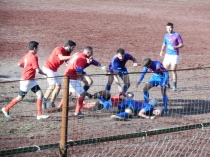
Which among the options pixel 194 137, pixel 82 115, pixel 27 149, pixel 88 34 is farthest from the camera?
pixel 88 34

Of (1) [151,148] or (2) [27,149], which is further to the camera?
(1) [151,148]

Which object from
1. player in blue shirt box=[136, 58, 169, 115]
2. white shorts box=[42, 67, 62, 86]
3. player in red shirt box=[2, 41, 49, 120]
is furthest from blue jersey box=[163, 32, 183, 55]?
player in red shirt box=[2, 41, 49, 120]

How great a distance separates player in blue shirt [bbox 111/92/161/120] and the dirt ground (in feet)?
0.73

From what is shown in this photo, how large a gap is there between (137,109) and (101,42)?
10.8m

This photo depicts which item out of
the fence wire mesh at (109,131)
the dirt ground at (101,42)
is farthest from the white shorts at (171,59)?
the fence wire mesh at (109,131)

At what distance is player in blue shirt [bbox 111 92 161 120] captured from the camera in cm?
1062

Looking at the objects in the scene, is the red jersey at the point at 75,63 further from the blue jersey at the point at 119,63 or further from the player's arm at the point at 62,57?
the blue jersey at the point at 119,63

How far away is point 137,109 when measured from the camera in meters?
10.8

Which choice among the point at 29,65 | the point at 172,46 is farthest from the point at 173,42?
the point at 29,65

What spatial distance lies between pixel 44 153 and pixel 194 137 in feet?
9.97

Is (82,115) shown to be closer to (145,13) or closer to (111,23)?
(111,23)

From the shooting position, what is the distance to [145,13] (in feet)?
105

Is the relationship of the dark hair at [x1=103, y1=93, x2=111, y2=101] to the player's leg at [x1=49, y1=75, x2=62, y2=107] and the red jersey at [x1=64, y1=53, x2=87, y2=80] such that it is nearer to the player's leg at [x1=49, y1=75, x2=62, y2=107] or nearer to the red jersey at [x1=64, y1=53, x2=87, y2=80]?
the red jersey at [x1=64, y1=53, x2=87, y2=80]

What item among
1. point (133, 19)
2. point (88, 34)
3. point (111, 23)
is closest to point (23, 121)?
point (88, 34)
